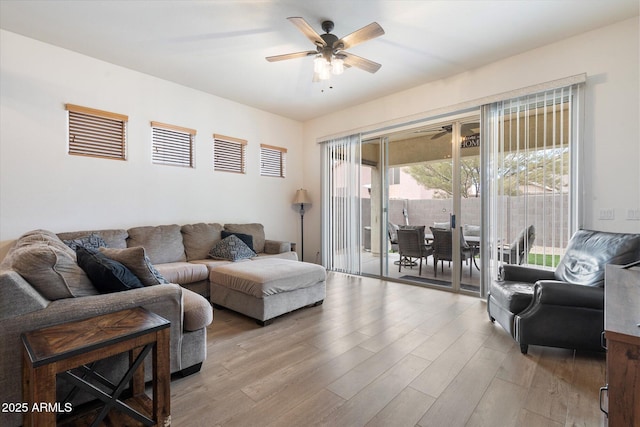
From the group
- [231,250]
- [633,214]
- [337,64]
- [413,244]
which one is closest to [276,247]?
[231,250]

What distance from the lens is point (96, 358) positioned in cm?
130

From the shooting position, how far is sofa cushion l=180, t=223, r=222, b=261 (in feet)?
13.3

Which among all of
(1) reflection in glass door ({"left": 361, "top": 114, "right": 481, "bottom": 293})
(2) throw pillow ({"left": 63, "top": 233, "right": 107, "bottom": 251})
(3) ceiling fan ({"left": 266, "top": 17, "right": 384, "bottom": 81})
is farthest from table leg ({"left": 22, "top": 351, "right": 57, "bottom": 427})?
(1) reflection in glass door ({"left": 361, "top": 114, "right": 481, "bottom": 293})

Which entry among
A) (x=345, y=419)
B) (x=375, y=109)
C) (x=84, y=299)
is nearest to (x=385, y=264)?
(x=375, y=109)

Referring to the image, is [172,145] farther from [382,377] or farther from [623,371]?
[623,371]

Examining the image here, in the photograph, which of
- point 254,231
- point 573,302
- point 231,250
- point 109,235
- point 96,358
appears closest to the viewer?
point 96,358

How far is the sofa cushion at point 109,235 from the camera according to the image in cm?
317

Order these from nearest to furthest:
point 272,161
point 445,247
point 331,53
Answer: point 331,53, point 445,247, point 272,161

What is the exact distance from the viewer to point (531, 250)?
3301 millimetres

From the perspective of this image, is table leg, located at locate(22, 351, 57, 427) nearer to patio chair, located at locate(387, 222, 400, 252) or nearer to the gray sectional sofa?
the gray sectional sofa

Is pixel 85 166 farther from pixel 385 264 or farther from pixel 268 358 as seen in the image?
pixel 385 264

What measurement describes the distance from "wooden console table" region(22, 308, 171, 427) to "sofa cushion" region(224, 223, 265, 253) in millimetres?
2915

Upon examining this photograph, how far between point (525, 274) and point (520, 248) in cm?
62

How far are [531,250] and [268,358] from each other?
122 inches
